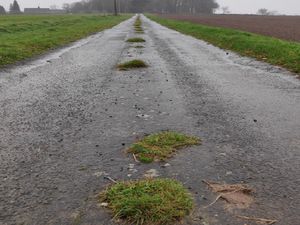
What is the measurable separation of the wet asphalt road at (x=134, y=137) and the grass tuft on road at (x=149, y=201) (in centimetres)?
12

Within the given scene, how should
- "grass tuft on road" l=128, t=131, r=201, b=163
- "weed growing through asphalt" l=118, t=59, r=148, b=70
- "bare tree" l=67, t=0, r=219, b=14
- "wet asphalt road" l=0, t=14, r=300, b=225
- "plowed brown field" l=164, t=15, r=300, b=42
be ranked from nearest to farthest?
"wet asphalt road" l=0, t=14, r=300, b=225
"grass tuft on road" l=128, t=131, r=201, b=163
"weed growing through asphalt" l=118, t=59, r=148, b=70
"plowed brown field" l=164, t=15, r=300, b=42
"bare tree" l=67, t=0, r=219, b=14

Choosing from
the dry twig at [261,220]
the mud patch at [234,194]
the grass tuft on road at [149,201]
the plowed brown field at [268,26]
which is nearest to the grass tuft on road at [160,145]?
the grass tuft on road at [149,201]

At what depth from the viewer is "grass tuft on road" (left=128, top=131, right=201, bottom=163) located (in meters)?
4.65

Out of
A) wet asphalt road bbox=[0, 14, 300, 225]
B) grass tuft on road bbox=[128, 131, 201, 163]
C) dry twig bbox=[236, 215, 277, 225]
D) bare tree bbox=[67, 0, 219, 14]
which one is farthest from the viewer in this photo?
bare tree bbox=[67, 0, 219, 14]

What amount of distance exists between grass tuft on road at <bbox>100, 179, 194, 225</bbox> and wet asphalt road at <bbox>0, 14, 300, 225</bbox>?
0.39 ft

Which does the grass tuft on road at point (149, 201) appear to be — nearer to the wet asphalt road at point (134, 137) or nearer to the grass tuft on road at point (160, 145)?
the wet asphalt road at point (134, 137)

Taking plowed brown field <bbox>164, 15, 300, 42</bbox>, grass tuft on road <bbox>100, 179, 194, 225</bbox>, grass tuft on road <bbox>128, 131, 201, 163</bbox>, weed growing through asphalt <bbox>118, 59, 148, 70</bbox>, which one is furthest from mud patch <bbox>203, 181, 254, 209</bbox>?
plowed brown field <bbox>164, 15, 300, 42</bbox>

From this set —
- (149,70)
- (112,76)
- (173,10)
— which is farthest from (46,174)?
(173,10)

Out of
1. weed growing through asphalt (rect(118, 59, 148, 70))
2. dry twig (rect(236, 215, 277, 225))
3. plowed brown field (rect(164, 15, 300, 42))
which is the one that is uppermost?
dry twig (rect(236, 215, 277, 225))

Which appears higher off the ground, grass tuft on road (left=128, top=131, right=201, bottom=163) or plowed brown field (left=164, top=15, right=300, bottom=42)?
grass tuft on road (left=128, top=131, right=201, bottom=163)

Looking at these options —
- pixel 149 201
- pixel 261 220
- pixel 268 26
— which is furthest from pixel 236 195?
pixel 268 26

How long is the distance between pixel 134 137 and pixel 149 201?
1999mm

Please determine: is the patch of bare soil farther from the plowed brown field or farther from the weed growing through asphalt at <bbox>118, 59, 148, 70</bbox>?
the plowed brown field

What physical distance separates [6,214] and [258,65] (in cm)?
1121
